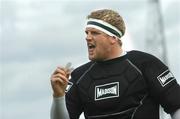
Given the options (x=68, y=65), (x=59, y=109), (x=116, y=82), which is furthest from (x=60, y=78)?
(x=116, y=82)

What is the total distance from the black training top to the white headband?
28 centimetres

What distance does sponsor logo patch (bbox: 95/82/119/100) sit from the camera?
8375mm

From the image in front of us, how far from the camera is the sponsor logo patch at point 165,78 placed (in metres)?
8.34

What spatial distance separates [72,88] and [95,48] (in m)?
0.59

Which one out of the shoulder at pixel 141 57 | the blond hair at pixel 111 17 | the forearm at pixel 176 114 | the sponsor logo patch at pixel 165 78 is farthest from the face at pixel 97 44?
the forearm at pixel 176 114

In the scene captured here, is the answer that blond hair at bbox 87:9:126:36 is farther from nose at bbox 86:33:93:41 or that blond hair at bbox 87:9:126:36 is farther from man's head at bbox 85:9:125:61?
nose at bbox 86:33:93:41

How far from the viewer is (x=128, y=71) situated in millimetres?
8500

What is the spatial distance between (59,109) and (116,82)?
0.76m

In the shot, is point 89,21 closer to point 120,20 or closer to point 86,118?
point 120,20

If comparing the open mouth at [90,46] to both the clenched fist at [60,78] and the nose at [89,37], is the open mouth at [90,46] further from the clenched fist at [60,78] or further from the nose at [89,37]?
the clenched fist at [60,78]

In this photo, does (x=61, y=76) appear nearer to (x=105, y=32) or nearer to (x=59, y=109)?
(x=59, y=109)

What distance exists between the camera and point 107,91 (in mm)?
8398

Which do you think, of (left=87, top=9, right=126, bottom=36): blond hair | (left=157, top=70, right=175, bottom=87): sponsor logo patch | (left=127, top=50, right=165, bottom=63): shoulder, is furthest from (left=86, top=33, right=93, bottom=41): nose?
(left=157, top=70, right=175, bottom=87): sponsor logo patch

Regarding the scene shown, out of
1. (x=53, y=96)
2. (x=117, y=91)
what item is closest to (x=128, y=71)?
(x=117, y=91)
